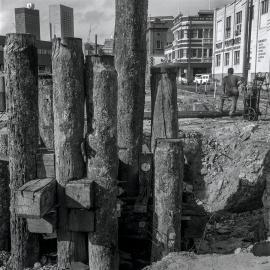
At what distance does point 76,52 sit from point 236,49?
37407 millimetres

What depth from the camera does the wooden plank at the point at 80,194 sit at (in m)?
4.36

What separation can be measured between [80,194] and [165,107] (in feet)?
6.43

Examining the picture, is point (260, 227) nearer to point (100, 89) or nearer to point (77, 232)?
point (77, 232)

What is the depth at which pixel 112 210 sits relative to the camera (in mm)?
4676

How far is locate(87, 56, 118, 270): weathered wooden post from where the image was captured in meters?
4.40

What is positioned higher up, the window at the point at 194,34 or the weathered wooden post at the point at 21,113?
the window at the point at 194,34

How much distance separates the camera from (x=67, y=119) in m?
4.42

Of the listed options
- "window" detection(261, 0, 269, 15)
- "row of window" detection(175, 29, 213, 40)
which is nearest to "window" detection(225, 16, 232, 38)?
"window" detection(261, 0, 269, 15)

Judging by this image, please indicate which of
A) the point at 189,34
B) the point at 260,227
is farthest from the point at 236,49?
the point at 260,227

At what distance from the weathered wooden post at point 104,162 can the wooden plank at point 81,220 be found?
0.08m

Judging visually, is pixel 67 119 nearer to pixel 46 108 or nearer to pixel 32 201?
pixel 32 201

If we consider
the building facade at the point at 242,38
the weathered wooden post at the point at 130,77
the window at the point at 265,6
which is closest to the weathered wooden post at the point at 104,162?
the weathered wooden post at the point at 130,77

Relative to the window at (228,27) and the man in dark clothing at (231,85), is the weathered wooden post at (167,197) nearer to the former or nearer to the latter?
the man in dark clothing at (231,85)

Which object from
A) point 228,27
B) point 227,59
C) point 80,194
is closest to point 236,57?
point 227,59
